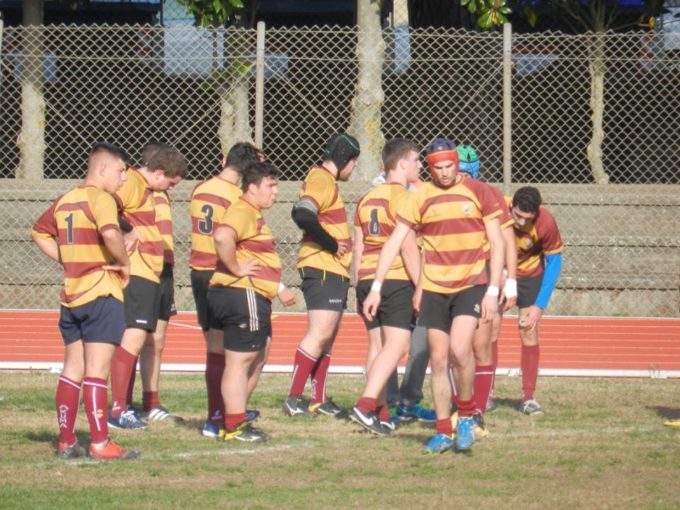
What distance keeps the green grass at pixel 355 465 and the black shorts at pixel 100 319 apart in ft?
2.44

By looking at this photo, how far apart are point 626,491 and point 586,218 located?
9681mm

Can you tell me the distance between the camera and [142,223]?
31.5 feet

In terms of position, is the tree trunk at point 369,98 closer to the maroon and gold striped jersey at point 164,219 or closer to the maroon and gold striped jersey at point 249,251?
the maroon and gold striped jersey at point 164,219

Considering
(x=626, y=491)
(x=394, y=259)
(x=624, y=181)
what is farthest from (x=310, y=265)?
(x=624, y=181)

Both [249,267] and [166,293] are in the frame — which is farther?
[166,293]

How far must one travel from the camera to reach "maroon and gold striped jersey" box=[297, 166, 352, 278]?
32.7ft

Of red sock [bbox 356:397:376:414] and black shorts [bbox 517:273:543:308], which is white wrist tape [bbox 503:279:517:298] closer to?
red sock [bbox 356:397:376:414]

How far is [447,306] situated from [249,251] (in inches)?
52.0

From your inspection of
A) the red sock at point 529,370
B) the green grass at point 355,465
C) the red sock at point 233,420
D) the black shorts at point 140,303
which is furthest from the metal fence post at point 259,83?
the red sock at point 233,420

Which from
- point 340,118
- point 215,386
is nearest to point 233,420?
point 215,386

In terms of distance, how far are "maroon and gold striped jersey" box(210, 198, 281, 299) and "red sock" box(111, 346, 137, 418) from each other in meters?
1.12

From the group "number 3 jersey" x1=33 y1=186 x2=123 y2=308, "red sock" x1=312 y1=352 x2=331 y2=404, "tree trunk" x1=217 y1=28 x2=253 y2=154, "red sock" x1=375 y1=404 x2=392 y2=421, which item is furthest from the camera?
"tree trunk" x1=217 y1=28 x2=253 y2=154

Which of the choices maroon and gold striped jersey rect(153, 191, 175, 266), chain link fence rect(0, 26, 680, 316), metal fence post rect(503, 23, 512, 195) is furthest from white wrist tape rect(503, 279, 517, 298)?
chain link fence rect(0, 26, 680, 316)

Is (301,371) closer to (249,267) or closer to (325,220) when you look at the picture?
(325,220)
